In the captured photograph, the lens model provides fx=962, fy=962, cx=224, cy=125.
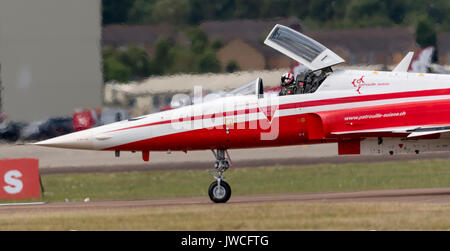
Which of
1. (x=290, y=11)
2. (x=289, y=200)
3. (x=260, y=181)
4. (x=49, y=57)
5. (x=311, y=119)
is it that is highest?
(x=290, y=11)

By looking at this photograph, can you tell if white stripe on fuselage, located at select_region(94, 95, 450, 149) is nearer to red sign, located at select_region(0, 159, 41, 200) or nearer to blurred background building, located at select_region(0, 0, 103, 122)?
red sign, located at select_region(0, 159, 41, 200)

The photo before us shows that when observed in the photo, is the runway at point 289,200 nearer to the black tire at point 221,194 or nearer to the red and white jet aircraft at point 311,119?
the black tire at point 221,194

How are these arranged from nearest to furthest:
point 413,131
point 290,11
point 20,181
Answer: point 413,131
point 20,181
point 290,11

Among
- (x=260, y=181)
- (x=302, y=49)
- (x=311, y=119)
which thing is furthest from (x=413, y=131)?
(x=260, y=181)

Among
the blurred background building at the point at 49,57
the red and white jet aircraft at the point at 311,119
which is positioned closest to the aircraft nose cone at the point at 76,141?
the red and white jet aircraft at the point at 311,119

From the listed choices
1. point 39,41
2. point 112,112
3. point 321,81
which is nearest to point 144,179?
point 112,112

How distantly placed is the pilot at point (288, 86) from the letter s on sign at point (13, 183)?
8.08m

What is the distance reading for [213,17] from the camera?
87.5ft

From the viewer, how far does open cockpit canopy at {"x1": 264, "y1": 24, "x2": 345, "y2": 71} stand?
18438 millimetres

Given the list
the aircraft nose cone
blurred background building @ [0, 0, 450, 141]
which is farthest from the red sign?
the aircraft nose cone

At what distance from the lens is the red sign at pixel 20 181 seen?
2330cm

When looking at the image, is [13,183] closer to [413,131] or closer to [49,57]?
[49,57]

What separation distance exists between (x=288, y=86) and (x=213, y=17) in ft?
28.4

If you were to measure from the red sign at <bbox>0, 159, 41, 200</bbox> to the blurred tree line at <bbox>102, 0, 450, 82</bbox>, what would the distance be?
119 inches
